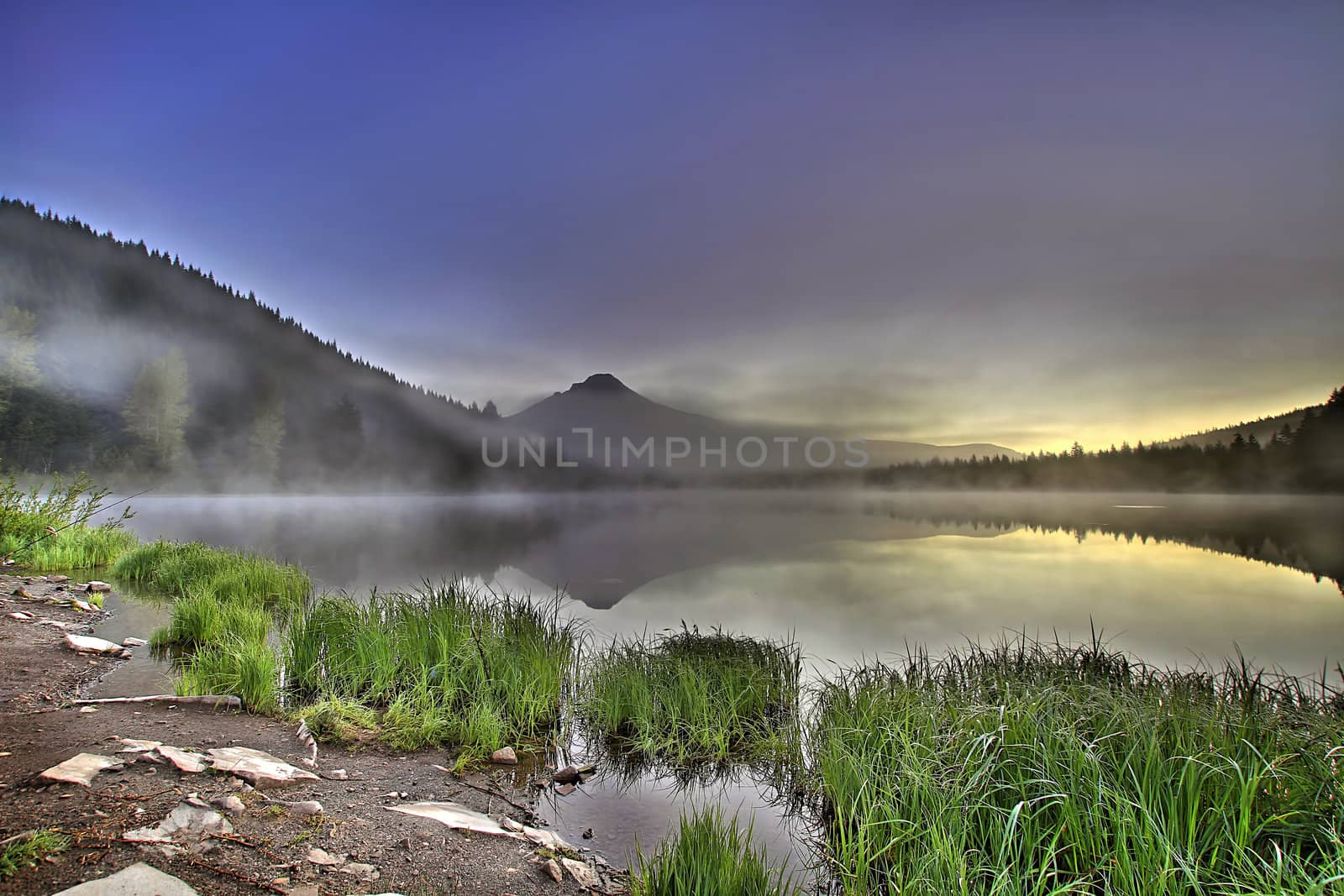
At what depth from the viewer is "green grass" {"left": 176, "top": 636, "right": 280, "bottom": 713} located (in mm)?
5988

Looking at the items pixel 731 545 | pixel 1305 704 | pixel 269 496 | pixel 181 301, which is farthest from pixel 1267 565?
pixel 181 301

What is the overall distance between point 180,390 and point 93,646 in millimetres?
85633

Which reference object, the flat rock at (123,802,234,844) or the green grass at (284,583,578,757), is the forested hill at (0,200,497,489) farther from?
the flat rock at (123,802,234,844)

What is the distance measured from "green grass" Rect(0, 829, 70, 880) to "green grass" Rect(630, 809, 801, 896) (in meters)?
2.83

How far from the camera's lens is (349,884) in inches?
117

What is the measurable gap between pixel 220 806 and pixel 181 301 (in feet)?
516

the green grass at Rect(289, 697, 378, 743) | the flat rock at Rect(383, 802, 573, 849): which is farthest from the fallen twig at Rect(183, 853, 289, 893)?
the green grass at Rect(289, 697, 378, 743)

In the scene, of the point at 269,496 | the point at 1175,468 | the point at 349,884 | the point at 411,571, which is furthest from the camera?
the point at 269,496

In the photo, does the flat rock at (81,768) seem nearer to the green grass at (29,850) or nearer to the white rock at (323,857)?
the green grass at (29,850)

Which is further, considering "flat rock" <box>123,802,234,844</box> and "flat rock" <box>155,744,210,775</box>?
"flat rock" <box>155,744,210,775</box>

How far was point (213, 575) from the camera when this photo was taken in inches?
520

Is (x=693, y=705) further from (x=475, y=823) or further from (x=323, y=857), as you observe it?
(x=323, y=857)

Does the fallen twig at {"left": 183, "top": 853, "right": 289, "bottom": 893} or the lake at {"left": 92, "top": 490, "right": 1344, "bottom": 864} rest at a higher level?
the fallen twig at {"left": 183, "top": 853, "right": 289, "bottom": 893}

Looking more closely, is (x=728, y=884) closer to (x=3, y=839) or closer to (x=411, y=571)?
(x=3, y=839)
